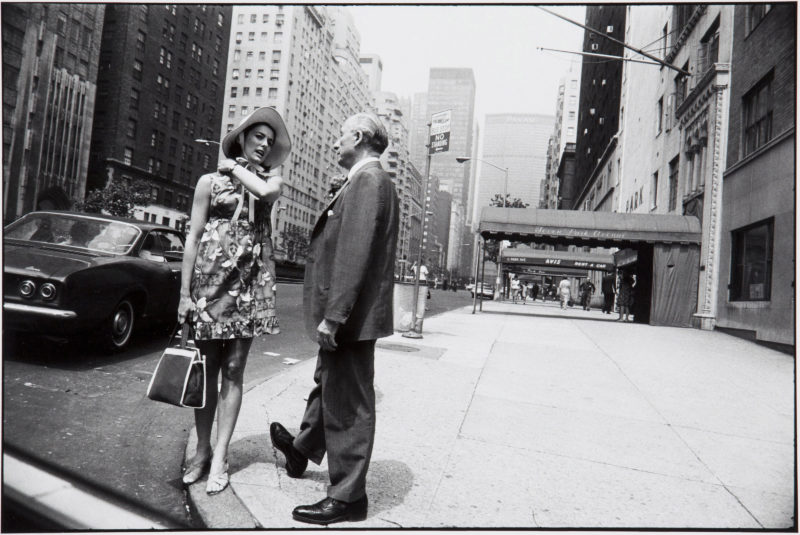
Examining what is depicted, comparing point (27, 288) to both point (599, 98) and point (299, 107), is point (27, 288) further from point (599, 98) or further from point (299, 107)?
point (299, 107)

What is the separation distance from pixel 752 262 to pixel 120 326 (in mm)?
12378

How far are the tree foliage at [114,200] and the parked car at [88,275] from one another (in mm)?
35975

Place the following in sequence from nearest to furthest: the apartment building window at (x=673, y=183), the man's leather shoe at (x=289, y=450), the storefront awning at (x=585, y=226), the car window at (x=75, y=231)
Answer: the man's leather shoe at (x=289, y=450), the car window at (x=75, y=231), the storefront awning at (x=585, y=226), the apartment building window at (x=673, y=183)

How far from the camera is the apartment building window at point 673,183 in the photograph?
66.9 ft

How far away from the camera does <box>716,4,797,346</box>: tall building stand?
930 cm

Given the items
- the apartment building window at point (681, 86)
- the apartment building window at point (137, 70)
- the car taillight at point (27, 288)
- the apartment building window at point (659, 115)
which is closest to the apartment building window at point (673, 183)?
the apartment building window at point (681, 86)

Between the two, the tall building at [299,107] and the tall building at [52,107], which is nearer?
the tall building at [52,107]

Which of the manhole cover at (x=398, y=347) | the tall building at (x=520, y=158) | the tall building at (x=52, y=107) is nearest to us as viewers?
the tall building at (x=52, y=107)

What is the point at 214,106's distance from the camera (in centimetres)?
5762

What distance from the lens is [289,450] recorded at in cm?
278

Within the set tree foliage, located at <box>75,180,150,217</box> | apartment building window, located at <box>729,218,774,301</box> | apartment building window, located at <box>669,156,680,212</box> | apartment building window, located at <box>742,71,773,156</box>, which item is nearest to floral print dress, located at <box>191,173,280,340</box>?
apartment building window, located at <box>729,218,774,301</box>

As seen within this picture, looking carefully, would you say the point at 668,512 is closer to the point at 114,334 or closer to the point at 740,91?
the point at 114,334

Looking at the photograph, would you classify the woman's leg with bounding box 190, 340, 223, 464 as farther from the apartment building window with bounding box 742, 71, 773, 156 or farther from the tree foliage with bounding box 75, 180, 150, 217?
the tree foliage with bounding box 75, 180, 150, 217

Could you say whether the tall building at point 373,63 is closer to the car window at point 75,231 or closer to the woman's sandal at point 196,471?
the woman's sandal at point 196,471
